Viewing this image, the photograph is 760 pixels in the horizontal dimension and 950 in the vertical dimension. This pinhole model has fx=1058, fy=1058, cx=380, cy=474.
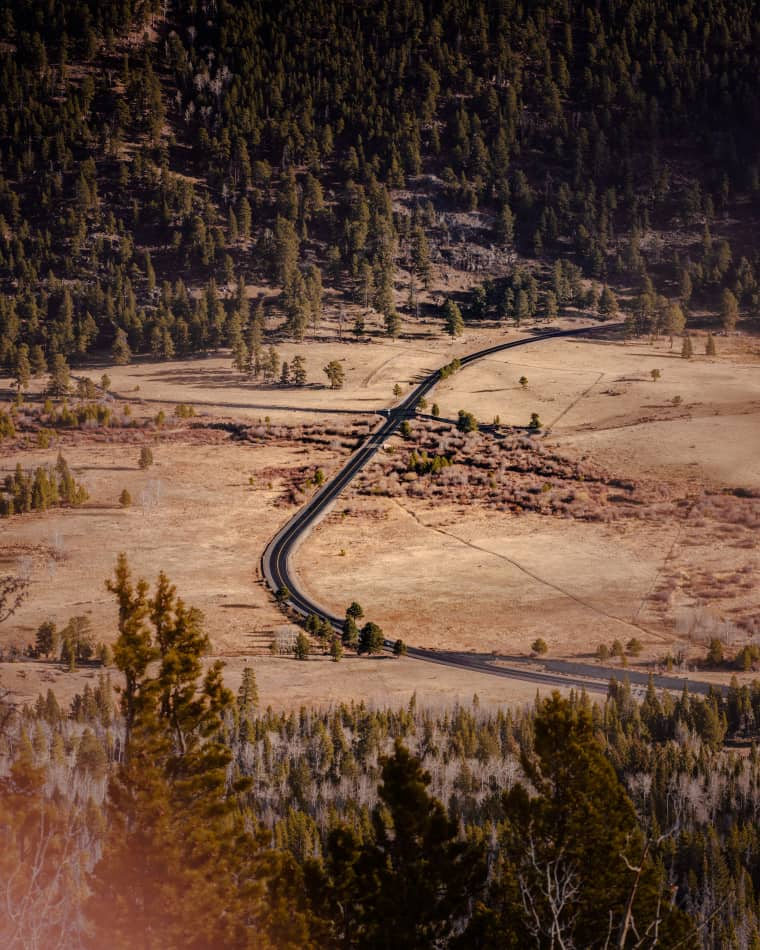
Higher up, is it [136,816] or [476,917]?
[136,816]

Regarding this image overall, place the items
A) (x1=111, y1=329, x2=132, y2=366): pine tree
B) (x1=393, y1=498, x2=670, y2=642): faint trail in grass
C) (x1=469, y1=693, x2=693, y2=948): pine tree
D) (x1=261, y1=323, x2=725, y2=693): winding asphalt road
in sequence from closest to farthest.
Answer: (x1=469, y1=693, x2=693, y2=948): pine tree → (x1=261, y1=323, x2=725, y2=693): winding asphalt road → (x1=393, y1=498, x2=670, y2=642): faint trail in grass → (x1=111, y1=329, x2=132, y2=366): pine tree

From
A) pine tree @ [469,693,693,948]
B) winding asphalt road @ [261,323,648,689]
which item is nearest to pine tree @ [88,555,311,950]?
pine tree @ [469,693,693,948]

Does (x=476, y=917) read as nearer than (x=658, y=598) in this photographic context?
Yes

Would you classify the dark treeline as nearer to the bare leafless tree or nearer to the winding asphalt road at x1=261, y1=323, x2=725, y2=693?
the bare leafless tree

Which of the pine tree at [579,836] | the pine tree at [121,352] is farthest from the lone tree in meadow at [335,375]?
the pine tree at [579,836]

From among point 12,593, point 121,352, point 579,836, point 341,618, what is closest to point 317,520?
point 341,618

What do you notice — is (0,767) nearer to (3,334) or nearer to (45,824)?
(45,824)

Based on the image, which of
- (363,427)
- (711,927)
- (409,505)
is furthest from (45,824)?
(363,427)

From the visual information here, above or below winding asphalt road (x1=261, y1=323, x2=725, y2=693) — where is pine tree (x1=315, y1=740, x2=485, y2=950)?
above
